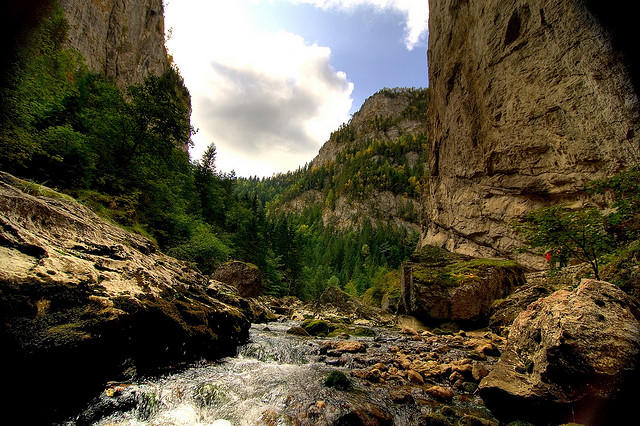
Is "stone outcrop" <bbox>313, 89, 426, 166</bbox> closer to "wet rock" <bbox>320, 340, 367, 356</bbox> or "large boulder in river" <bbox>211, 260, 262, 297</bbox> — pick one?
"large boulder in river" <bbox>211, 260, 262, 297</bbox>

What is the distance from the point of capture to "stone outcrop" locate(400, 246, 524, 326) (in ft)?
54.9

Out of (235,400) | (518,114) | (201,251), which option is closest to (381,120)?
(518,114)

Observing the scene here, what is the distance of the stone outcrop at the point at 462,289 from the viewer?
54.9ft

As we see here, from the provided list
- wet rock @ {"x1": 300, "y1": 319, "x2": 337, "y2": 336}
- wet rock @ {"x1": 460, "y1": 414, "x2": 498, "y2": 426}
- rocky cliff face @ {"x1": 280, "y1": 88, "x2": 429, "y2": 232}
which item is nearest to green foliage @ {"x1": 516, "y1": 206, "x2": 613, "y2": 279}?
wet rock @ {"x1": 460, "y1": 414, "x2": 498, "y2": 426}

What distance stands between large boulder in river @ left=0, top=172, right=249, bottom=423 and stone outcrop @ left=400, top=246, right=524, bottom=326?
1472cm

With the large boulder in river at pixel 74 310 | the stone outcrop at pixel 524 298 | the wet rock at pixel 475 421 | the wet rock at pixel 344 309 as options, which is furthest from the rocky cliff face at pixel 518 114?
the large boulder in river at pixel 74 310

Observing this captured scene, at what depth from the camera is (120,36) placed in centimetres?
3050

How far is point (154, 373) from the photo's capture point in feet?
18.7

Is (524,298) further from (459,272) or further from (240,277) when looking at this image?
(240,277)

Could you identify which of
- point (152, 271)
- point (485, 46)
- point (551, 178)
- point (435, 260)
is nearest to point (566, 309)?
point (152, 271)

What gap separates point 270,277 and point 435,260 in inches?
909

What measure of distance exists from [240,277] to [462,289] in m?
18.0

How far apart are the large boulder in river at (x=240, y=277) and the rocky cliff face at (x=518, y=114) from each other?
2118 cm

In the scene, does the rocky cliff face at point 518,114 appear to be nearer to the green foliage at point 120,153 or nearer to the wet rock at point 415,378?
the wet rock at point 415,378
